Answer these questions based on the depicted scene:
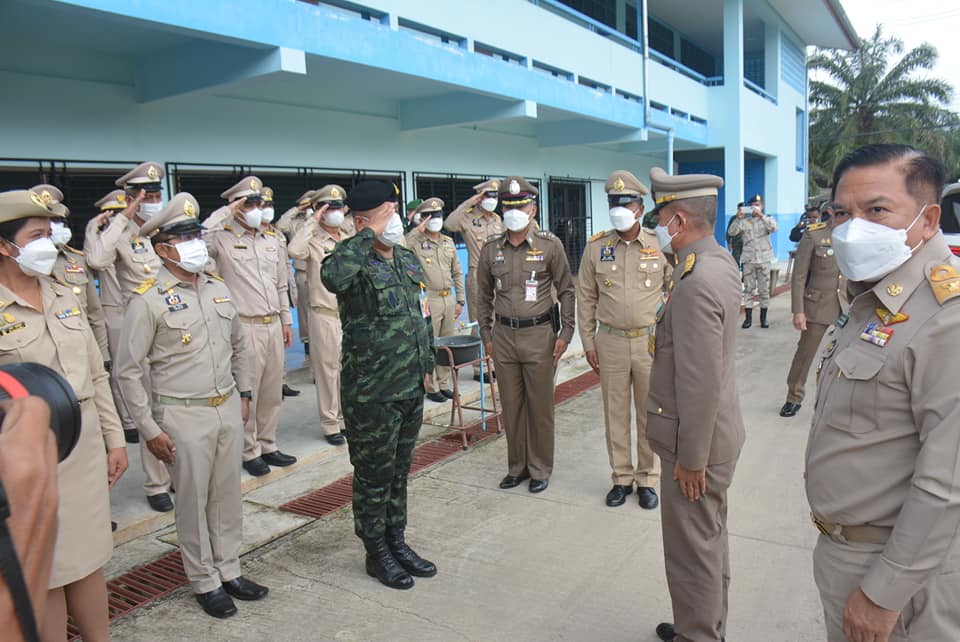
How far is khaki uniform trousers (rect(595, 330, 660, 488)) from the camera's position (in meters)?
4.15

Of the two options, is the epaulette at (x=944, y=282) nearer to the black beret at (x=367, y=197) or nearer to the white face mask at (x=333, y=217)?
the black beret at (x=367, y=197)

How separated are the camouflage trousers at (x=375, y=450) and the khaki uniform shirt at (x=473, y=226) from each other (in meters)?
3.87

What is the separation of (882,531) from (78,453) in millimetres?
2564

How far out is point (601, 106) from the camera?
433 inches

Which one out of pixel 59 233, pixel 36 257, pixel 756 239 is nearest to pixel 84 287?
pixel 59 233

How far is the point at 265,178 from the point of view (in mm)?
7555

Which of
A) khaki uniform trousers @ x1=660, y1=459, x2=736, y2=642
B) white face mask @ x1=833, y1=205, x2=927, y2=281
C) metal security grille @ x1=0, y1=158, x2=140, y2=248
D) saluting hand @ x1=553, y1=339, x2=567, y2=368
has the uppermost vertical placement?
metal security grille @ x1=0, y1=158, x2=140, y2=248

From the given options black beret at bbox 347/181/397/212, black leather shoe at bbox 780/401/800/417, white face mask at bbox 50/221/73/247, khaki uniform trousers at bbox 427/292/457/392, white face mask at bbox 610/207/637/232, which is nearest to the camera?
black beret at bbox 347/181/397/212

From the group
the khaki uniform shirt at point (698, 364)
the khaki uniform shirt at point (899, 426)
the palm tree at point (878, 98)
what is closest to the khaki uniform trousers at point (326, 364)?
the khaki uniform shirt at point (698, 364)

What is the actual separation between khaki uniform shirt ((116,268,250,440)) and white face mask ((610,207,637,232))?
229 centimetres

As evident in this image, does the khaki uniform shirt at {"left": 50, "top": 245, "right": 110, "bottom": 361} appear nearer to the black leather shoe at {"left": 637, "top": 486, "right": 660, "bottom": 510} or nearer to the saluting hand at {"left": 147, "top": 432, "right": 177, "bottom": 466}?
the saluting hand at {"left": 147, "top": 432, "right": 177, "bottom": 466}

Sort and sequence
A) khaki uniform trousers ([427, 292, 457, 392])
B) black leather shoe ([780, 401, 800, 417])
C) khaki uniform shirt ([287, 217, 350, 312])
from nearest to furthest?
khaki uniform shirt ([287, 217, 350, 312]), black leather shoe ([780, 401, 800, 417]), khaki uniform trousers ([427, 292, 457, 392])

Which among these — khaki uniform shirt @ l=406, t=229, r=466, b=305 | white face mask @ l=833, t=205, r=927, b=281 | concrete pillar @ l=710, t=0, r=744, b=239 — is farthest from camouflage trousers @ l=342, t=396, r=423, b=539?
concrete pillar @ l=710, t=0, r=744, b=239

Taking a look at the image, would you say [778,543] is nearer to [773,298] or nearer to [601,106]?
[601,106]
